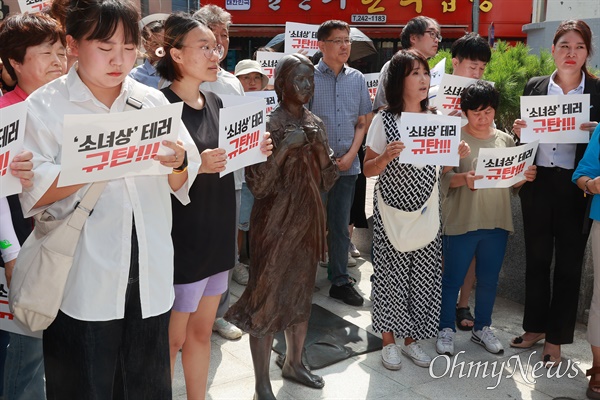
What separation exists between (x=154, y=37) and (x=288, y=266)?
1765 mm

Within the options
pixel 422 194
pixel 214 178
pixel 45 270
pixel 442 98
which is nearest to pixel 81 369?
pixel 45 270

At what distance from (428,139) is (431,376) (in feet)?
5.06

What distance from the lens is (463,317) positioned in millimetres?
5090

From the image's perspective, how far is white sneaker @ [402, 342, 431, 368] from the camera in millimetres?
4363

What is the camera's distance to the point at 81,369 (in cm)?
240

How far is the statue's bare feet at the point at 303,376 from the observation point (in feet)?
13.0

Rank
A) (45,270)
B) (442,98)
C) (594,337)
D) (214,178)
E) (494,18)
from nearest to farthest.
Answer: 1. (45,270)
2. (214,178)
3. (594,337)
4. (442,98)
5. (494,18)

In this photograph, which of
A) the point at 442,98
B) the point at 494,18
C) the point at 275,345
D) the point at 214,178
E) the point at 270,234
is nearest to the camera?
the point at 214,178

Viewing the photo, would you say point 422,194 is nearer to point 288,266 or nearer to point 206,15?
point 288,266

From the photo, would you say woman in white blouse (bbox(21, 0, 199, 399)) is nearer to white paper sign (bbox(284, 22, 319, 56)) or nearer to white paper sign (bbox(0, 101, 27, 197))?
white paper sign (bbox(0, 101, 27, 197))

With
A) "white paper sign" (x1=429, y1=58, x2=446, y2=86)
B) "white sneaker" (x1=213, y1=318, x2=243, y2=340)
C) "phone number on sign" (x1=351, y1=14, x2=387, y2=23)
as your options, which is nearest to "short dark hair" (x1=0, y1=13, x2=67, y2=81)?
"white sneaker" (x1=213, y1=318, x2=243, y2=340)

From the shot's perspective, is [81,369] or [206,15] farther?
[206,15]

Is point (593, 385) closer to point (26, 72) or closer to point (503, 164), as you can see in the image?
point (503, 164)

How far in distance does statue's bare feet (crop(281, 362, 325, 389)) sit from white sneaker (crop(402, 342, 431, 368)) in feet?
2.46
